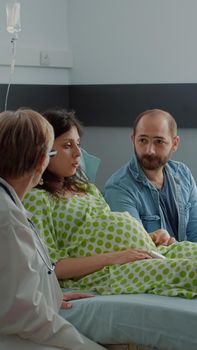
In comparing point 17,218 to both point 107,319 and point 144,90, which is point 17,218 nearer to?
point 107,319

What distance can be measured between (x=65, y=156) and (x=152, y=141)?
61 centimetres

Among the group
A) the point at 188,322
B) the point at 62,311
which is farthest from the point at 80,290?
the point at 188,322

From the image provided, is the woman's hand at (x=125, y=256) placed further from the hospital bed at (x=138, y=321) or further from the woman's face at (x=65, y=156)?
the woman's face at (x=65, y=156)

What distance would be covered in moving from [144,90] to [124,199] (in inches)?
59.3

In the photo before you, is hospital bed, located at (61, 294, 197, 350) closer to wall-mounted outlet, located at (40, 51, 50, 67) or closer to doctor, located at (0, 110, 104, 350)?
doctor, located at (0, 110, 104, 350)

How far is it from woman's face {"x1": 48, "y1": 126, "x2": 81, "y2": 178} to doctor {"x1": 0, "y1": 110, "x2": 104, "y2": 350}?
64cm

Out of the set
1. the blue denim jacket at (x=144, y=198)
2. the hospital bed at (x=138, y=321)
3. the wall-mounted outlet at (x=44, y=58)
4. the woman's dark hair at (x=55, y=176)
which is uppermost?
the wall-mounted outlet at (x=44, y=58)

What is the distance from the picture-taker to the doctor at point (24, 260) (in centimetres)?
224

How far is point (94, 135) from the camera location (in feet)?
16.7

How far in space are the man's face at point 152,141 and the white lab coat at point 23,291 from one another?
49.6 inches

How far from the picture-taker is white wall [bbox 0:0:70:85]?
4531 millimetres

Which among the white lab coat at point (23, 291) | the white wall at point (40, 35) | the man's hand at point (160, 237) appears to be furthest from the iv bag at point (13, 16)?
the white lab coat at point (23, 291)

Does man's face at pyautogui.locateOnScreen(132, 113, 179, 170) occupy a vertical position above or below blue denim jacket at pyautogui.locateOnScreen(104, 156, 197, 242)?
above

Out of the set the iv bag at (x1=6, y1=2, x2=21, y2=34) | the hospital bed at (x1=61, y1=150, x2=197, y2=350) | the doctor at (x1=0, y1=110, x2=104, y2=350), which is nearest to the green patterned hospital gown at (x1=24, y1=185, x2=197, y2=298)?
the hospital bed at (x1=61, y1=150, x2=197, y2=350)
